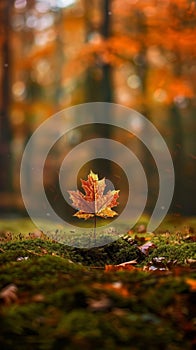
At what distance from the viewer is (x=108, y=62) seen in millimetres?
11195

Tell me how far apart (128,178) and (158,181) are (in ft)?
7.61

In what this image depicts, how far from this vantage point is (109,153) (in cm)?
1261

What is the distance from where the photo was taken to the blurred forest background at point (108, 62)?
11.2m

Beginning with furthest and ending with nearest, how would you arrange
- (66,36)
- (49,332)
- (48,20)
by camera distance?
(66,36), (48,20), (49,332)

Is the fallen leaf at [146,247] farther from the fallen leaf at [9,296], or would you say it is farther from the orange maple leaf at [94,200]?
the fallen leaf at [9,296]

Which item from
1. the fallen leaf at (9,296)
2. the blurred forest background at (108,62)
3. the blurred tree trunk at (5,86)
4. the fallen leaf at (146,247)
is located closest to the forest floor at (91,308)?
the fallen leaf at (9,296)

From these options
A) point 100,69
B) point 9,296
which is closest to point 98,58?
point 100,69

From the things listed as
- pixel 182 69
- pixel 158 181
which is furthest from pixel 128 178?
pixel 182 69

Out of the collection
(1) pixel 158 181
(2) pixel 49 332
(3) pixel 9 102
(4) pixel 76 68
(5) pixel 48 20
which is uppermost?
(5) pixel 48 20

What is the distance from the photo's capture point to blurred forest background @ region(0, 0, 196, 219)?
1123 cm

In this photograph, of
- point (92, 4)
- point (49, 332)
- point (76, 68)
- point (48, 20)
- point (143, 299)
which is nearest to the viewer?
point (49, 332)

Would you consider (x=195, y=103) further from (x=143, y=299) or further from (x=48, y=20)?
(x=143, y=299)

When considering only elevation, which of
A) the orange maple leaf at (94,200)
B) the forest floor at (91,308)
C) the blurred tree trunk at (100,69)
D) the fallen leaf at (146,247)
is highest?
the blurred tree trunk at (100,69)

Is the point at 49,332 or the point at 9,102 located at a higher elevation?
the point at 9,102
